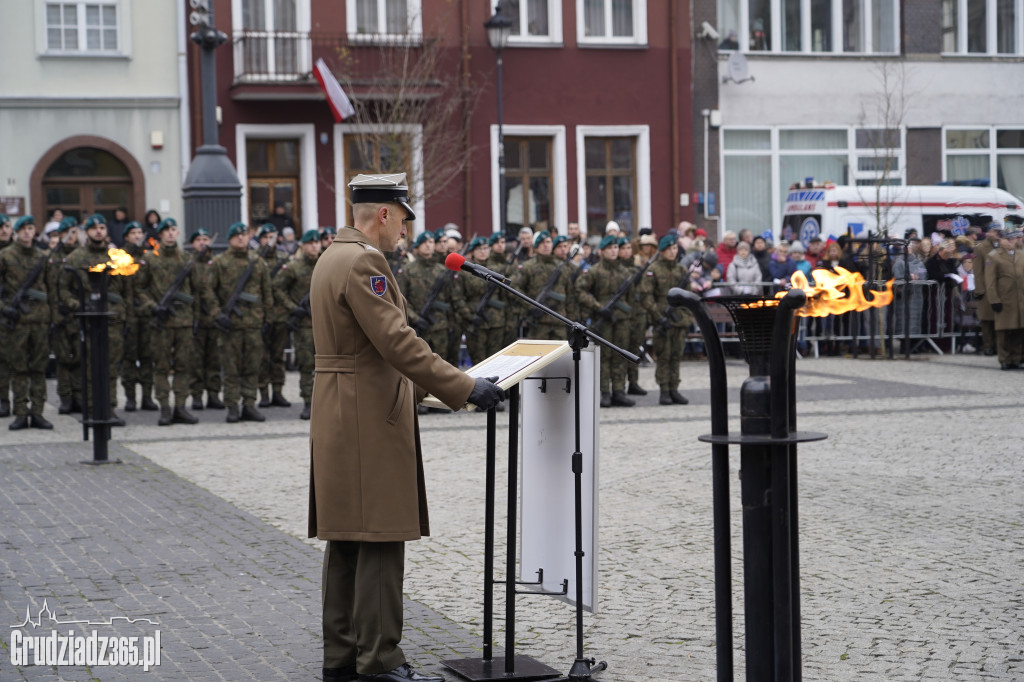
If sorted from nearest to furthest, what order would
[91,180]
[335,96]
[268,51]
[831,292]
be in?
[831,292] → [335,96] → [91,180] → [268,51]

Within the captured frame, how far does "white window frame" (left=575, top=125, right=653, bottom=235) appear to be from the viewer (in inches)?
1227

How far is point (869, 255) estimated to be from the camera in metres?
22.6

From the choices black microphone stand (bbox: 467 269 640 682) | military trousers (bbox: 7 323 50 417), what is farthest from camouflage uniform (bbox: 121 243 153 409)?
black microphone stand (bbox: 467 269 640 682)

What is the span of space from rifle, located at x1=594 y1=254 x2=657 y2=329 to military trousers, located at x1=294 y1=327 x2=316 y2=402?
3.41 m

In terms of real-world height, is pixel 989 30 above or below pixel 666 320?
above

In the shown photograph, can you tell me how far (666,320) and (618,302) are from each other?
613mm

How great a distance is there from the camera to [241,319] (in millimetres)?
16312

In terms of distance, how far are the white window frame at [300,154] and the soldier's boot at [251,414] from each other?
42.9 feet

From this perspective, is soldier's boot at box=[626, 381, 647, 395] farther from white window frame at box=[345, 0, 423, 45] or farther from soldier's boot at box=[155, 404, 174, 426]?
white window frame at box=[345, 0, 423, 45]

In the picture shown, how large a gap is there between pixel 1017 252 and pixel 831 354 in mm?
3486

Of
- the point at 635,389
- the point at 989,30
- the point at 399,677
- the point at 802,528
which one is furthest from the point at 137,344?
the point at 989,30

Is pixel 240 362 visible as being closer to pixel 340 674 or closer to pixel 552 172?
pixel 340 674

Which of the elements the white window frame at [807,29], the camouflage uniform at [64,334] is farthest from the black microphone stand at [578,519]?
the white window frame at [807,29]

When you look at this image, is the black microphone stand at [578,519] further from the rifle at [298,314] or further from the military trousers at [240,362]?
the rifle at [298,314]
